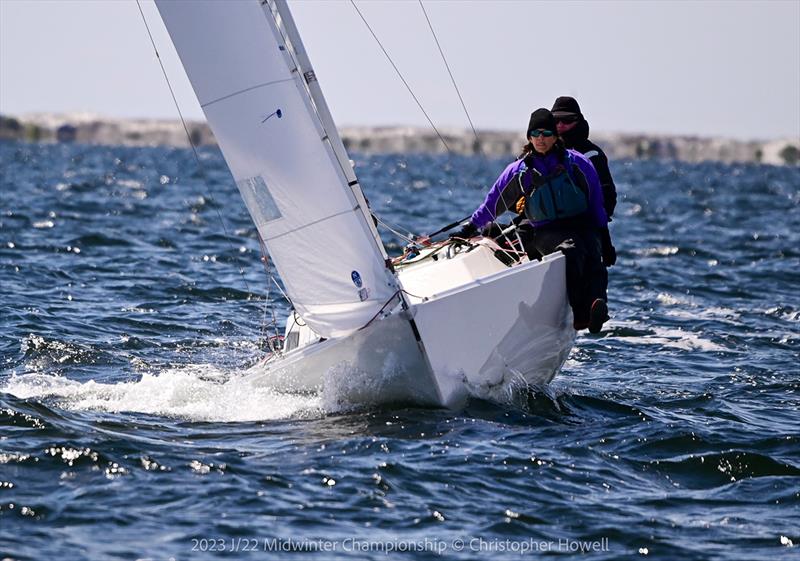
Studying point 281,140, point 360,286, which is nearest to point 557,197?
point 360,286

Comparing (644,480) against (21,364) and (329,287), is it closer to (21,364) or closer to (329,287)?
(329,287)

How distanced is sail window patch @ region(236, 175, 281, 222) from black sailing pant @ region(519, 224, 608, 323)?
187 centimetres

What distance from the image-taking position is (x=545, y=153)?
812 cm

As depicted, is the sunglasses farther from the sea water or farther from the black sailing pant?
the sea water

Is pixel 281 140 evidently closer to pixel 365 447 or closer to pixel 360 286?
pixel 360 286

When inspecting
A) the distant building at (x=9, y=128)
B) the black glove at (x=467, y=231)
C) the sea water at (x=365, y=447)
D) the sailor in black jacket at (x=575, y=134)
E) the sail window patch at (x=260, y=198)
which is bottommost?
the sea water at (x=365, y=447)

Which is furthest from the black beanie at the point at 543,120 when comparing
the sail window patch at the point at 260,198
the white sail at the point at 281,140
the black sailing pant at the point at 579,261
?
the sail window patch at the point at 260,198

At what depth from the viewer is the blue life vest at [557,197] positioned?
8.02m

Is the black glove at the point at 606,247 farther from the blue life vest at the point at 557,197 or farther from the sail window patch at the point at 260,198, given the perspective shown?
the sail window patch at the point at 260,198

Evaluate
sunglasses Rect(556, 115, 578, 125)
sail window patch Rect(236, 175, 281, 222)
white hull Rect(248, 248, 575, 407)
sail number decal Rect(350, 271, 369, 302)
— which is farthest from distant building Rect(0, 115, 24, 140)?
sail number decal Rect(350, 271, 369, 302)

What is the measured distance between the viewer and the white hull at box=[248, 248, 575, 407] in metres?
7.23

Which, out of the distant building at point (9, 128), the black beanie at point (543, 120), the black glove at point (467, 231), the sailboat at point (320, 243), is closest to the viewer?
the sailboat at point (320, 243)

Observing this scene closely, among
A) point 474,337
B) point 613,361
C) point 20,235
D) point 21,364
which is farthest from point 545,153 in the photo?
point 20,235

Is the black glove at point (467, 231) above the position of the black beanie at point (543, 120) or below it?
below
